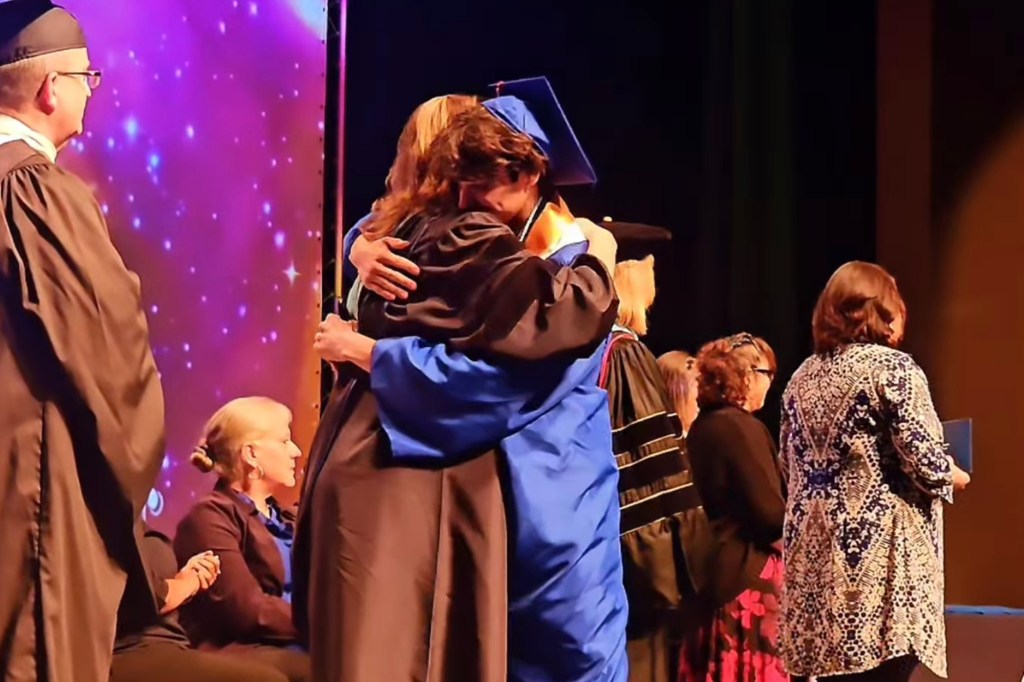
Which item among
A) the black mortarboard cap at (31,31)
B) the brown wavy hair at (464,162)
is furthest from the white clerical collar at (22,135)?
the brown wavy hair at (464,162)

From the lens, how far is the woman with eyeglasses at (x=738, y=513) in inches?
153

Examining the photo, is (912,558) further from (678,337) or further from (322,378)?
(678,337)

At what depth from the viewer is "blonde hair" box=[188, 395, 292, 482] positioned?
12.6ft

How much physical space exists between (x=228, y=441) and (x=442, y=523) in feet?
5.70

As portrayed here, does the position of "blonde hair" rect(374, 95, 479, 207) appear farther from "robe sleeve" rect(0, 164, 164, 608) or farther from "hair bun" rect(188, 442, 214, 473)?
"hair bun" rect(188, 442, 214, 473)

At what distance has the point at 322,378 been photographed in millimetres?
4863

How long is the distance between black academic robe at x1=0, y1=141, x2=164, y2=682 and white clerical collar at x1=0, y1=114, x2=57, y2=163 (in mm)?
40

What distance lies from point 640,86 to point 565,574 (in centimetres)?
407

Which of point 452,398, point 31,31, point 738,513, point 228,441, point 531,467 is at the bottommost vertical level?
point 738,513

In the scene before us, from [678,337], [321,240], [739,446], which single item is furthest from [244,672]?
[678,337]

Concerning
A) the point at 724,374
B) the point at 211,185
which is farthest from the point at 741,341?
the point at 211,185

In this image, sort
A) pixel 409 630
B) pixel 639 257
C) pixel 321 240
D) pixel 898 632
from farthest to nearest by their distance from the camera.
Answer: pixel 321 240
pixel 639 257
pixel 898 632
pixel 409 630

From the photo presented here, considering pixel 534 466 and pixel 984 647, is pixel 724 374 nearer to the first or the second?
pixel 984 647

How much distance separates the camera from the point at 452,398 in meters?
2.26
